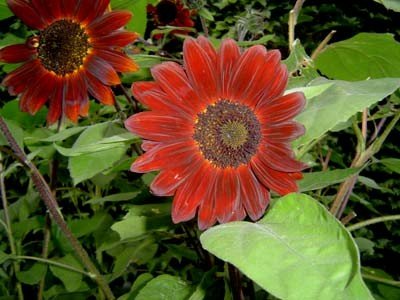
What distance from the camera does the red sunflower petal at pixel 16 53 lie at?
0.47 metres

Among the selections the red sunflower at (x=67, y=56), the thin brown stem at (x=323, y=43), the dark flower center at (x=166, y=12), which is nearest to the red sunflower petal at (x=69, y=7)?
the red sunflower at (x=67, y=56)

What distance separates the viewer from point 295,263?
233mm

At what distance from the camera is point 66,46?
506 millimetres

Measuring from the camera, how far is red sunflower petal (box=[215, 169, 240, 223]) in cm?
36

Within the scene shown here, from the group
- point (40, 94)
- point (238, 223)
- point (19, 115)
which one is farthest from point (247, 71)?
point (19, 115)

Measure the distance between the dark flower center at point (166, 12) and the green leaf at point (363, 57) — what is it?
0.33m

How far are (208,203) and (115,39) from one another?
6.8 inches

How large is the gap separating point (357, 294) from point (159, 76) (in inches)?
7.5

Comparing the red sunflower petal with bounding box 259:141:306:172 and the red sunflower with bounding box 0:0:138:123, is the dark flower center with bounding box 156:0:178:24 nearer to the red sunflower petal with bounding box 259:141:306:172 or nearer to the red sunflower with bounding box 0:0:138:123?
the red sunflower with bounding box 0:0:138:123

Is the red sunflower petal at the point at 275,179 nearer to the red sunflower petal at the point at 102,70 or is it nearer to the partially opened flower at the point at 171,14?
the red sunflower petal at the point at 102,70

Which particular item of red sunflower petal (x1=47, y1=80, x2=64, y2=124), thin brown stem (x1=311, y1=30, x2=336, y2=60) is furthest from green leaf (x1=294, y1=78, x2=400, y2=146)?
red sunflower petal (x1=47, y1=80, x2=64, y2=124)

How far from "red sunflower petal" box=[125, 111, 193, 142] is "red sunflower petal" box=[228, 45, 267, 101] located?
0.14ft

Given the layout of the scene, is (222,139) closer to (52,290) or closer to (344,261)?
(344,261)

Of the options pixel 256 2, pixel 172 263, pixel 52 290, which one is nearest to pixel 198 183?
pixel 52 290
